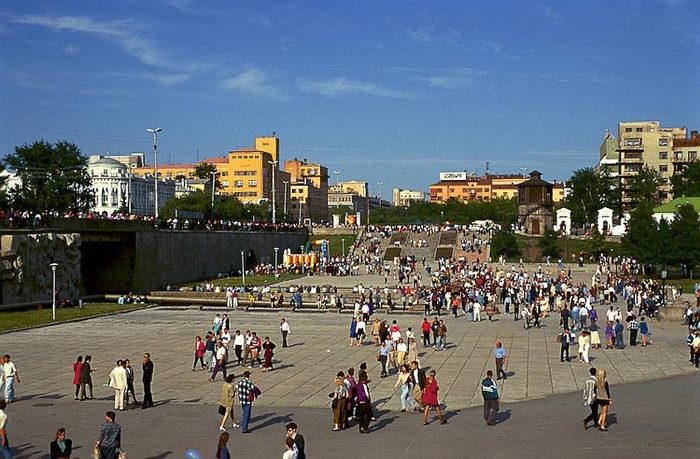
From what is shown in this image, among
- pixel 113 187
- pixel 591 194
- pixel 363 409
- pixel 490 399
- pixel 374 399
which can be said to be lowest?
pixel 374 399

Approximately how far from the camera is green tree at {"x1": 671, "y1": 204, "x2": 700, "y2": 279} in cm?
5506

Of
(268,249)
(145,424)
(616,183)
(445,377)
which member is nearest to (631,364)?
(445,377)

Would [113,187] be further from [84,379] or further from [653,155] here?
[84,379]

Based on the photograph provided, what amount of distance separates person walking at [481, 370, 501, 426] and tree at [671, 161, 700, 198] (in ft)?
292

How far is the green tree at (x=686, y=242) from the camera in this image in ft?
181

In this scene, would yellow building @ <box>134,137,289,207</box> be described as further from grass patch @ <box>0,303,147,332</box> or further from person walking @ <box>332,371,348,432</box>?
person walking @ <box>332,371,348,432</box>

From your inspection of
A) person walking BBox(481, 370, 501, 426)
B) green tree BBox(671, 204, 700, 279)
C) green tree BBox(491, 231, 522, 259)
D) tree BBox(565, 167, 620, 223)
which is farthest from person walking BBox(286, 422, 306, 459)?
tree BBox(565, 167, 620, 223)

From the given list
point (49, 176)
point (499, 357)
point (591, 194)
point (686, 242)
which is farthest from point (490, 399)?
point (591, 194)

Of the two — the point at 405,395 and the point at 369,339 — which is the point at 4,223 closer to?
the point at 369,339

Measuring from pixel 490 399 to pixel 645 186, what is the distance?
301ft

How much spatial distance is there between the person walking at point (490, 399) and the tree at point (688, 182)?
8912 centimetres

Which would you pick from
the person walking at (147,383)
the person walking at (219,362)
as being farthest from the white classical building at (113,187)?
the person walking at (147,383)

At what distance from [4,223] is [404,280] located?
29.8 m

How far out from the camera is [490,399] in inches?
613
